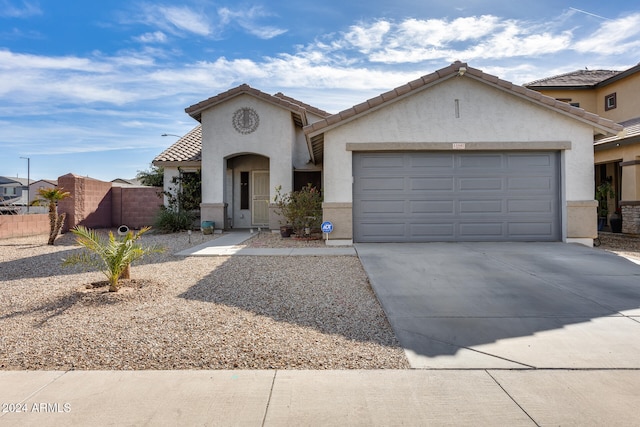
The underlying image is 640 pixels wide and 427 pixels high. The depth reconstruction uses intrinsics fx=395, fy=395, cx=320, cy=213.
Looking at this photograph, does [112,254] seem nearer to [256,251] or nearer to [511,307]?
[256,251]

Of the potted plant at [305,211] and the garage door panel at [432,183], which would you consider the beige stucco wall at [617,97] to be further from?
the potted plant at [305,211]

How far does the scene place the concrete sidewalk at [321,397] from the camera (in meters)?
2.86

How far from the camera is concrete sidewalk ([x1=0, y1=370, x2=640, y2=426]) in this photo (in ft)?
9.39

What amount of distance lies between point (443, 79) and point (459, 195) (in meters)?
3.12

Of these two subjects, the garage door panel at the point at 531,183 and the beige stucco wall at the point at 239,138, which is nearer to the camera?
the garage door panel at the point at 531,183

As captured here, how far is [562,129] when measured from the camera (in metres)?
10.6

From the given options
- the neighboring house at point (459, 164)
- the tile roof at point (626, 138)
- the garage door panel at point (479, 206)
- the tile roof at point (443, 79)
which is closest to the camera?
the tile roof at point (443, 79)

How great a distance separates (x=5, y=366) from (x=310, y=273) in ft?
15.5

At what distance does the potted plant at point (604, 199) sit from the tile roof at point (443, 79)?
240 inches

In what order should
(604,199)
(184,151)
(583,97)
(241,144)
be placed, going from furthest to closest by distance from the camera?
(583,97) → (184,151) → (604,199) → (241,144)

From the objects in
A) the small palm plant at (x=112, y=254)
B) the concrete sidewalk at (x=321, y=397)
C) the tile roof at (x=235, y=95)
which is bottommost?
the concrete sidewalk at (x=321, y=397)

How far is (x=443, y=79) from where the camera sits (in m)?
10.5

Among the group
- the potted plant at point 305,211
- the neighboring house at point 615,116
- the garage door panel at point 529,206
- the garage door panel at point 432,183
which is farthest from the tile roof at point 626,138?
the potted plant at point 305,211

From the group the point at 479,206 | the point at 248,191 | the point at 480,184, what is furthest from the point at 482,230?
the point at 248,191
